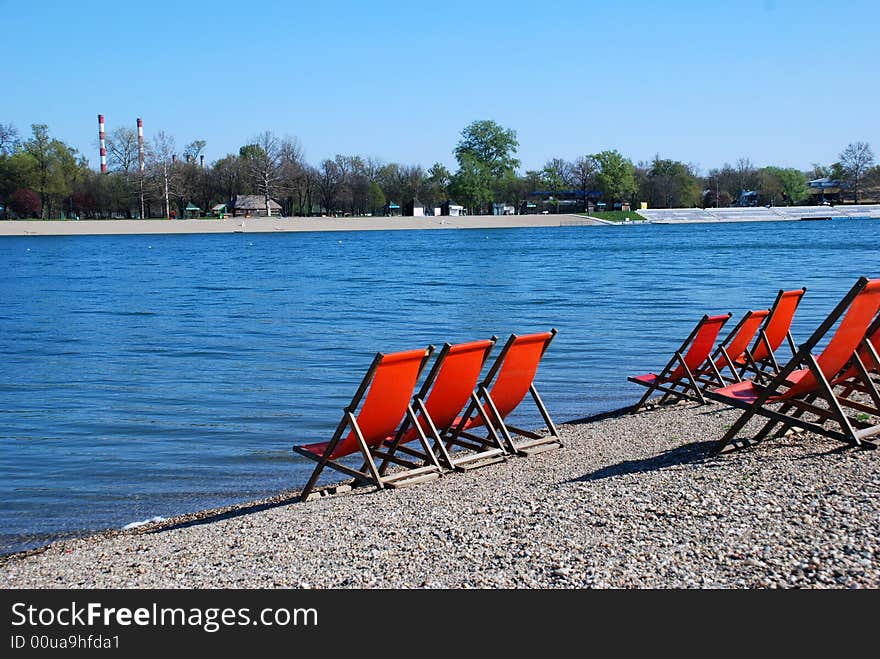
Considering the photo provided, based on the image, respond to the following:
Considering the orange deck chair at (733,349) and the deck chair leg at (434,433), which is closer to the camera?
the deck chair leg at (434,433)

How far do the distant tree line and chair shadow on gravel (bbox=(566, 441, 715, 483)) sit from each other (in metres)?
101

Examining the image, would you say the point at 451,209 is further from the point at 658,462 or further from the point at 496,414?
the point at 658,462

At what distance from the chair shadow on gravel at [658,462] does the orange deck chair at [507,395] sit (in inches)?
40.7

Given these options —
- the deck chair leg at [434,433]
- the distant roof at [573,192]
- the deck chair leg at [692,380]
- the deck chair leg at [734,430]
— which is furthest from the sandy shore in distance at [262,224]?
the deck chair leg at [734,430]

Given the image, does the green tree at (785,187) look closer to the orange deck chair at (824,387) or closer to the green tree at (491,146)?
the green tree at (491,146)

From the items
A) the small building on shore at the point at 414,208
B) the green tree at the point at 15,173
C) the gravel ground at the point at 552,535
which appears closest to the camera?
the gravel ground at the point at 552,535

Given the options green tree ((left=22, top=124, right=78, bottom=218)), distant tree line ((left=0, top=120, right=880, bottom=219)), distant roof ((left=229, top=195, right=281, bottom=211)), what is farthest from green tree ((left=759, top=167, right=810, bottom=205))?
green tree ((left=22, top=124, right=78, bottom=218))

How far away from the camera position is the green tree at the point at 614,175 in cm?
12462

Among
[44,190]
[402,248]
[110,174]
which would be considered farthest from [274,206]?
[402,248]

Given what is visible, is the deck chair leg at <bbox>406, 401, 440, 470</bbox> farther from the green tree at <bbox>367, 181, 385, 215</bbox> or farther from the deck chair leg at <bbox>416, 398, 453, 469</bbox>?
the green tree at <bbox>367, 181, 385, 215</bbox>

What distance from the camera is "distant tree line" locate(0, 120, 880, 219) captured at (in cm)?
10050

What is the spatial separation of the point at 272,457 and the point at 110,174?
336 feet

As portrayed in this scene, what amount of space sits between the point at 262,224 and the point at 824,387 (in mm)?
96012

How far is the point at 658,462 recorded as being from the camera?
6691 mm
